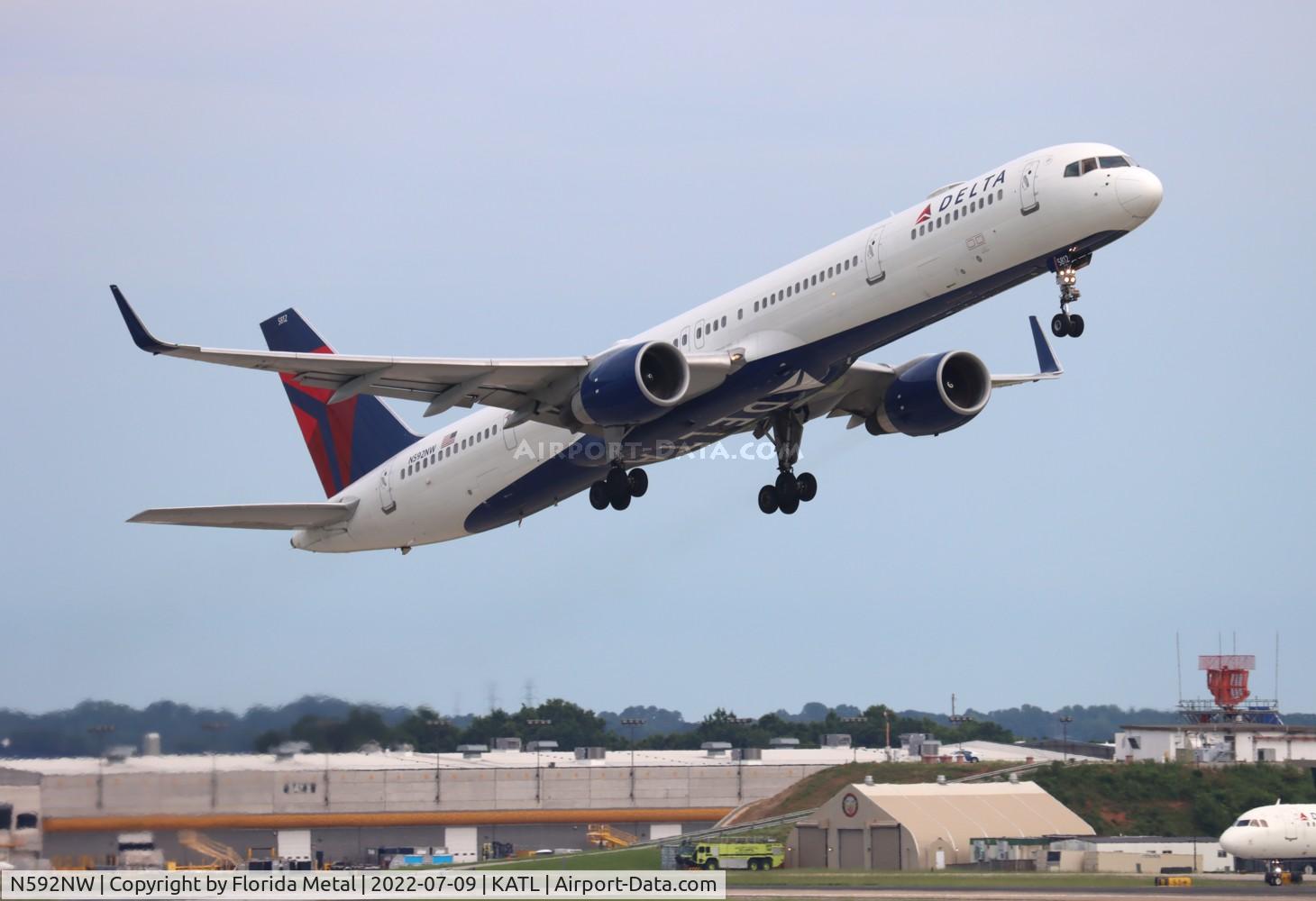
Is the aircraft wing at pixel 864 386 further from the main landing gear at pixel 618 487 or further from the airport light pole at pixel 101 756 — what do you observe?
the airport light pole at pixel 101 756

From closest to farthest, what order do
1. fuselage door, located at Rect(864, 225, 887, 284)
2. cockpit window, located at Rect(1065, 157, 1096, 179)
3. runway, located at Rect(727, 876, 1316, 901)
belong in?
1. cockpit window, located at Rect(1065, 157, 1096, 179)
2. fuselage door, located at Rect(864, 225, 887, 284)
3. runway, located at Rect(727, 876, 1316, 901)

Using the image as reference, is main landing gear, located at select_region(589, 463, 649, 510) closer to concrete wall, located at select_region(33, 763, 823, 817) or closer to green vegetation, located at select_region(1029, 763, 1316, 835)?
concrete wall, located at select_region(33, 763, 823, 817)

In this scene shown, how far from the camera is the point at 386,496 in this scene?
4728 centimetres

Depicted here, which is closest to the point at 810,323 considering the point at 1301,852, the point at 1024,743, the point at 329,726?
the point at 329,726

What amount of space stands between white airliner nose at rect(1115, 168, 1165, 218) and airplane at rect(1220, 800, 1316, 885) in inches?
1043

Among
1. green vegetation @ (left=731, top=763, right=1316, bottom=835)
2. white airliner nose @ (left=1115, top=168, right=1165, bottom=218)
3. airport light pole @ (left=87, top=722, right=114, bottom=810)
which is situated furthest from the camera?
green vegetation @ (left=731, top=763, right=1316, bottom=835)

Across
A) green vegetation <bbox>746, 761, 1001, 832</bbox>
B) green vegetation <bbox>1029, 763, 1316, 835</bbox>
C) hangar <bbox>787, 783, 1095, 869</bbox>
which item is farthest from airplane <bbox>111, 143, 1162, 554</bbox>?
green vegetation <bbox>1029, 763, 1316, 835</bbox>

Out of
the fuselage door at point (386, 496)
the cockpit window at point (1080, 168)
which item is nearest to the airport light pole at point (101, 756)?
the fuselage door at point (386, 496)

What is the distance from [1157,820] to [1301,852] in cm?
1596

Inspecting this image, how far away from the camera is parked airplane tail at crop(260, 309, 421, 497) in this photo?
49531 mm

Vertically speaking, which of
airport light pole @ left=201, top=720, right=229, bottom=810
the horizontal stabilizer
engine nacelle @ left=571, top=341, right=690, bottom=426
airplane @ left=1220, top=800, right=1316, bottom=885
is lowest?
airplane @ left=1220, top=800, right=1316, bottom=885

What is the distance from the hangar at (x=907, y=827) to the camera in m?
58.8

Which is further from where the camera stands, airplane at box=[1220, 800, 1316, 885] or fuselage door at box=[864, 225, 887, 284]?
airplane at box=[1220, 800, 1316, 885]

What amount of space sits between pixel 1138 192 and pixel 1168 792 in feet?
143
